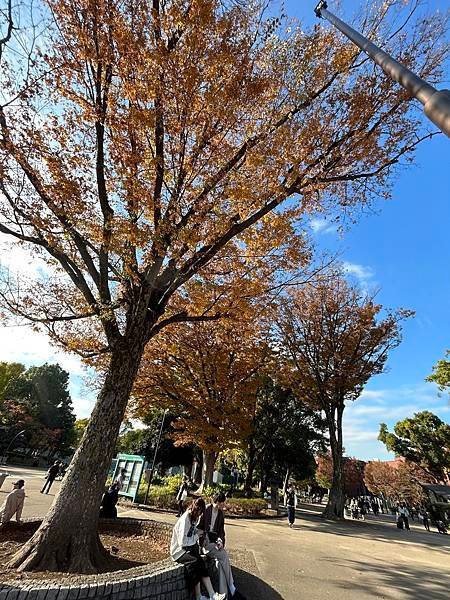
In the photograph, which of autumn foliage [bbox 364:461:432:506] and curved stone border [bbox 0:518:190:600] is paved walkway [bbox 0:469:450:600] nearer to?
curved stone border [bbox 0:518:190:600]

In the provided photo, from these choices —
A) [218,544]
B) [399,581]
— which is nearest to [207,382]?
[399,581]

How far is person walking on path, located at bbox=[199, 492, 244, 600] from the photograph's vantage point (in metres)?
4.80

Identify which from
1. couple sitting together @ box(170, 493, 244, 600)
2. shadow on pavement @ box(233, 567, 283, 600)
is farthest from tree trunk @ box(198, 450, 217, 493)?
couple sitting together @ box(170, 493, 244, 600)

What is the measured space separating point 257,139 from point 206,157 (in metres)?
1.00

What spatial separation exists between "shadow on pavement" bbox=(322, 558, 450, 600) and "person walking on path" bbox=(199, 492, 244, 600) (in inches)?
103

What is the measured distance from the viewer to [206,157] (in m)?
6.30

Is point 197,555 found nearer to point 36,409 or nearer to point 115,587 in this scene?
point 115,587

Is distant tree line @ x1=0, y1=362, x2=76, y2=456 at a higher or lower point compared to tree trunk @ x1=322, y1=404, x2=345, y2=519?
higher

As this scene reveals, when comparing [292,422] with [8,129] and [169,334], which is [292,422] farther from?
[8,129]

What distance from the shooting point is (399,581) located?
277 inches

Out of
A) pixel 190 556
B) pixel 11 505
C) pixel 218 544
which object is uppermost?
pixel 11 505

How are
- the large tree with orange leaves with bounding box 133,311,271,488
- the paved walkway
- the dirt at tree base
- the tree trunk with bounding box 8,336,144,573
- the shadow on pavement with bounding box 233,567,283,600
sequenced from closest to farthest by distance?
the dirt at tree base → the tree trunk with bounding box 8,336,144,573 → the shadow on pavement with bounding box 233,567,283,600 → the paved walkway → the large tree with orange leaves with bounding box 133,311,271,488

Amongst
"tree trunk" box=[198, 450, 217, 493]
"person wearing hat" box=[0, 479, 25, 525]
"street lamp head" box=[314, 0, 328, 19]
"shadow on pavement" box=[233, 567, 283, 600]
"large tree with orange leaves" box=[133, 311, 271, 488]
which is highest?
"street lamp head" box=[314, 0, 328, 19]

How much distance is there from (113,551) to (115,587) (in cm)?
267
